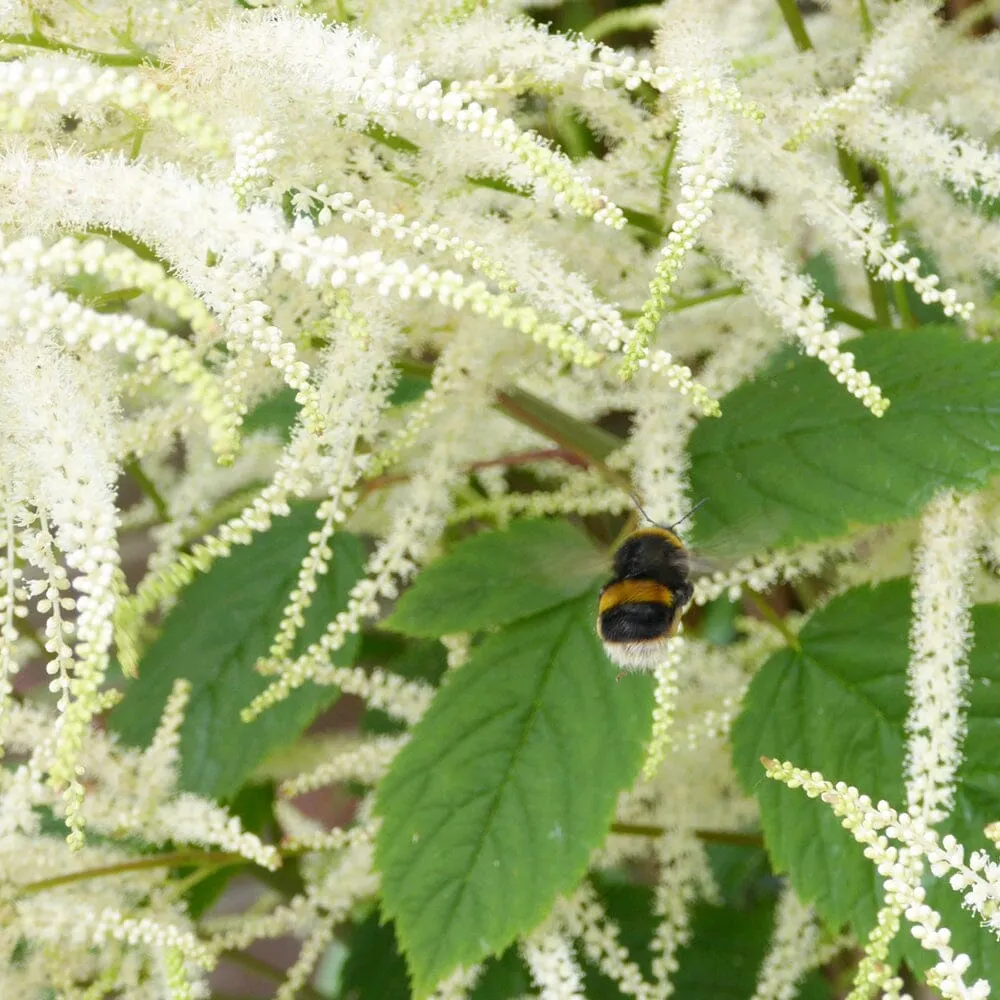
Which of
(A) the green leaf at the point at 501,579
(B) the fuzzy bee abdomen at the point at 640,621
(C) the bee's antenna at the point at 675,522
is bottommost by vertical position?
(A) the green leaf at the point at 501,579

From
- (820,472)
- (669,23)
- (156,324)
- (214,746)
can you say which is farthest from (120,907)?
(669,23)

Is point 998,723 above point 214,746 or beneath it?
above

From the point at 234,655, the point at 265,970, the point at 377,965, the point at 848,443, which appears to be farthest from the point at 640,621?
the point at 265,970

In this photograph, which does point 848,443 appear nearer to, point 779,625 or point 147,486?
point 779,625

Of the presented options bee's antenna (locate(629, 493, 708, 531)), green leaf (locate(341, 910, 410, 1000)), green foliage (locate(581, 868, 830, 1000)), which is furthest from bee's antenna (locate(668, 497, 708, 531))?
green leaf (locate(341, 910, 410, 1000))

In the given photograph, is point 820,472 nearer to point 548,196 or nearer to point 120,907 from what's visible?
point 548,196

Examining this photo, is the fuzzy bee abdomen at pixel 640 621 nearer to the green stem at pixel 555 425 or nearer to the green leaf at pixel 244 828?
the green stem at pixel 555 425

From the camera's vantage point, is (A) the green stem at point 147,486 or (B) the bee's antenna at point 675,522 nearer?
(B) the bee's antenna at point 675,522

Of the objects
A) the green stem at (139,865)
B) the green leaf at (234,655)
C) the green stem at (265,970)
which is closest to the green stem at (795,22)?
the green leaf at (234,655)
